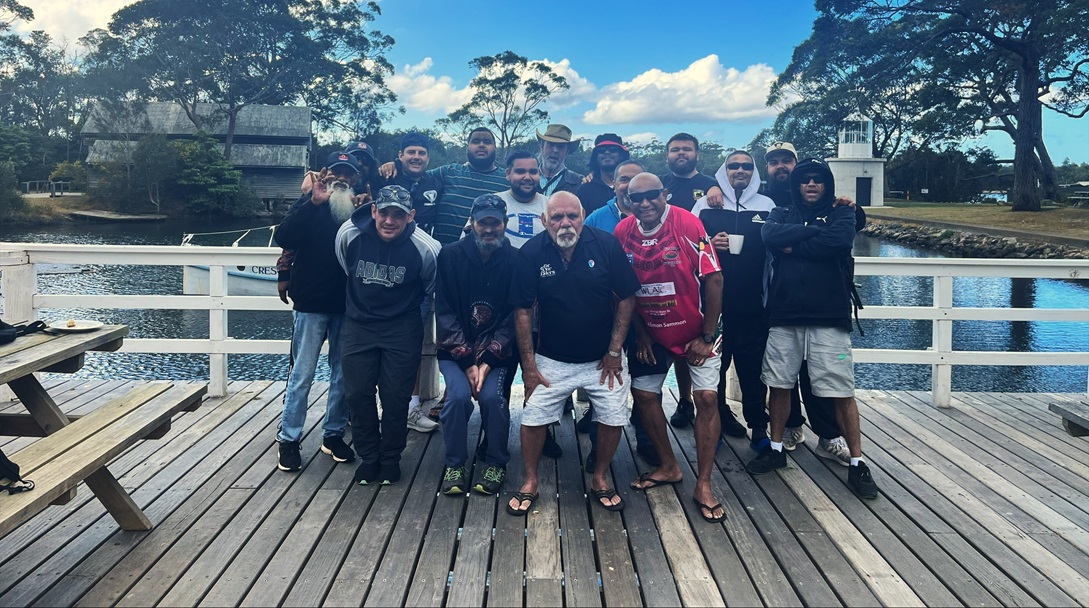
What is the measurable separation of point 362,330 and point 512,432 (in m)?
1.35

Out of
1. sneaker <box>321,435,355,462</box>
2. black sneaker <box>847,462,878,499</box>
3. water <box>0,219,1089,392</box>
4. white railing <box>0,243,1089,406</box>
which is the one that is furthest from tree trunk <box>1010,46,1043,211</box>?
sneaker <box>321,435,355,462</box>

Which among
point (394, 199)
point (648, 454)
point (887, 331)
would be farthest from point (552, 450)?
point (887, 331)

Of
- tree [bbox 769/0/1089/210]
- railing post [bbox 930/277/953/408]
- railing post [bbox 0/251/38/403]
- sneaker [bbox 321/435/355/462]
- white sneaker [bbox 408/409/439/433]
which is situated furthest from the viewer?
tree [bbox 769/0/1089/210]

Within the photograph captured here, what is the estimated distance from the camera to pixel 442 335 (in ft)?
12.5

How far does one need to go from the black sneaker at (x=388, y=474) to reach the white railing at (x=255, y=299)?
65.2 inches

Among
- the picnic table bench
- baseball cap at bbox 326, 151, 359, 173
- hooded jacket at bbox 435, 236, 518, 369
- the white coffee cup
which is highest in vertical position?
baseball cap at bbox 326, 151, 359, 173

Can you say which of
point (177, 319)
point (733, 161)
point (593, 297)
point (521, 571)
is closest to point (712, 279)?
point (593, 297)

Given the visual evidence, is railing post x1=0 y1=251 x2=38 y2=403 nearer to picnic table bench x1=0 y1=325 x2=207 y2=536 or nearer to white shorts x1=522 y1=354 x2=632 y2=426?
picnic table bench x1=0 y1=325 x2=207 y2=536

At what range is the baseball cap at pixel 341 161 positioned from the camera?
3.97 meters

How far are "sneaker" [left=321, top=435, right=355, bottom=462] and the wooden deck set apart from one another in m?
0.11

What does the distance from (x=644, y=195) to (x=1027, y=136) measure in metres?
34.5

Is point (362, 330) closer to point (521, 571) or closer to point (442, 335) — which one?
point (442, 335)

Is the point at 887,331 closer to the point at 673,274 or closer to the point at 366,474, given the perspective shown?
the point at 673,274

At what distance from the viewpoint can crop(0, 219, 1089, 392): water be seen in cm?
1005
